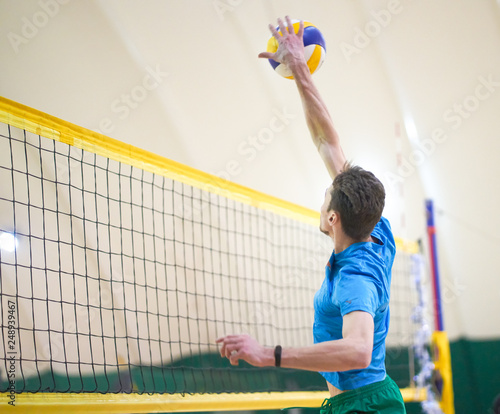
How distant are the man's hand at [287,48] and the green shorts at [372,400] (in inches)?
67.4

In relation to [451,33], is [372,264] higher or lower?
lower

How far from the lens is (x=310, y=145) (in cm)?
835

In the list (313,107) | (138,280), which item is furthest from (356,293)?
(138,280)

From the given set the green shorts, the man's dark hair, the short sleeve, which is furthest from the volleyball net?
the short sleeve

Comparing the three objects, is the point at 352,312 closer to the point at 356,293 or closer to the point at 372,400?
the point at 356,293

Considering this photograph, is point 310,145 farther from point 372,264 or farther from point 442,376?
point 372,264

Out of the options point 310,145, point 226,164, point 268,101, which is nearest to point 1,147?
point 226,164

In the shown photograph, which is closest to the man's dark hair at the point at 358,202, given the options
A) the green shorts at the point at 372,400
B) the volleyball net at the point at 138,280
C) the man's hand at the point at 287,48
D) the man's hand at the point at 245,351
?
the green shorts at the point at 372,400

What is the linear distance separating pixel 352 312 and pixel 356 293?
0.25ft

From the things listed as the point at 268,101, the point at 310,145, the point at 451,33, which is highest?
the point at 451,33

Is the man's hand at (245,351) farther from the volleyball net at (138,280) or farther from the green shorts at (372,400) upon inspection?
the volleyball net at (138,280)

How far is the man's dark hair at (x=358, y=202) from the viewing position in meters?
2.17

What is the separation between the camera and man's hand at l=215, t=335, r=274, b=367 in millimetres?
1657

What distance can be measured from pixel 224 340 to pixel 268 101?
672 cm
